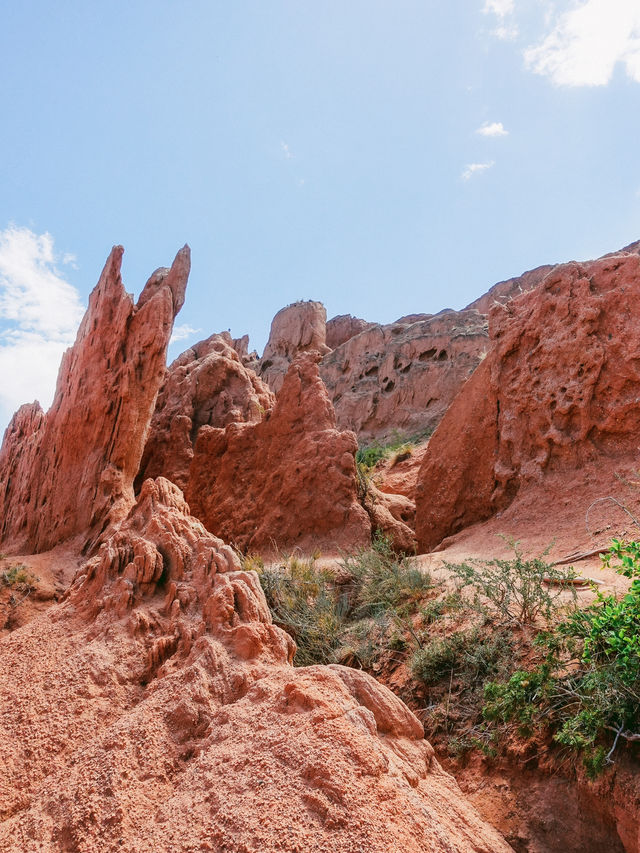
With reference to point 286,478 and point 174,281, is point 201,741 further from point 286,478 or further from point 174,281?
point 174,281

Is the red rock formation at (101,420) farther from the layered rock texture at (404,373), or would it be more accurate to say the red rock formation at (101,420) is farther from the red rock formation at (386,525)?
the layered rock texture at (404,373)

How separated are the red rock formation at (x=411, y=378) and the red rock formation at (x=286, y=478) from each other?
42.4ft

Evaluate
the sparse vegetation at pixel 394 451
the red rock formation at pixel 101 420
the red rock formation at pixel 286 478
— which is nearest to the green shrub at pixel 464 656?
the red rock formation at pixel 286 478

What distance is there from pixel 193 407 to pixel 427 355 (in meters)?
14.8

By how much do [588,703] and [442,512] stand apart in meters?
5.59

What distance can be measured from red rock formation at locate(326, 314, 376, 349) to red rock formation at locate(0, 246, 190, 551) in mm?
32689

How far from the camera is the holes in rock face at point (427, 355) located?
989 inches

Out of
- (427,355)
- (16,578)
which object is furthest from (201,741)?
(427,355)

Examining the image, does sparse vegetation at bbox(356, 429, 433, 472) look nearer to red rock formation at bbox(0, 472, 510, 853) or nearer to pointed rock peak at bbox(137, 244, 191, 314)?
pointed rock peak at bbox(137, 244, 191, 314)

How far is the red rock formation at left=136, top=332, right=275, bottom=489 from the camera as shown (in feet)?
40.7

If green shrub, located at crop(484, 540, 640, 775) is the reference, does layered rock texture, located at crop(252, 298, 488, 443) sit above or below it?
→ above

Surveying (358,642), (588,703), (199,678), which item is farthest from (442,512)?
(199,678)

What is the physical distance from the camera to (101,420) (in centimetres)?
996

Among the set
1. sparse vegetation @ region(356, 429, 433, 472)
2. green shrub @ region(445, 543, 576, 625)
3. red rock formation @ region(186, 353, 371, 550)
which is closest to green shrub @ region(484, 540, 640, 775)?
green shrub @ region(445, 543, 576, 625)
